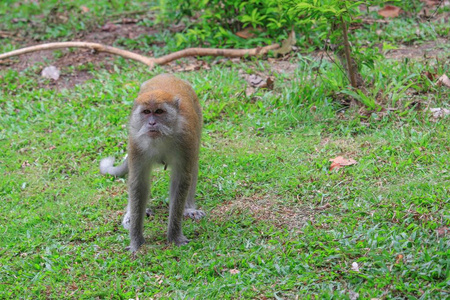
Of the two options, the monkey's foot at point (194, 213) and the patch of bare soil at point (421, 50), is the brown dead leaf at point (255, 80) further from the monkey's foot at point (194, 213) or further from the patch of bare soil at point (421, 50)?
the monkey's foot at point (194, 213)

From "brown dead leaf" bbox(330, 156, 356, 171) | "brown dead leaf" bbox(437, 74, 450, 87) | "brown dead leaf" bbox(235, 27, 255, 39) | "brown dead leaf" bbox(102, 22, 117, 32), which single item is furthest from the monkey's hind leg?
"brown dead leaf" bbox(102, 22, 117, 32)

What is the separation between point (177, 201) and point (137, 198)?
1.28 ft

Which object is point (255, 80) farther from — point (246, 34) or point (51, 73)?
point (51, 73)

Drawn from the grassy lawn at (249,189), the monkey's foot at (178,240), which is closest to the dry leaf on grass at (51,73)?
the grassy lawn at (249,189)

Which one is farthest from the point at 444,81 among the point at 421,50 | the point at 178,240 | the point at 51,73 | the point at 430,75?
the point at 51,73

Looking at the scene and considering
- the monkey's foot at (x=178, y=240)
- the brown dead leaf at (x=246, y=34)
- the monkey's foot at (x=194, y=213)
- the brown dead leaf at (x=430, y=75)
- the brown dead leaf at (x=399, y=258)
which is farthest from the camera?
the brown dead leaf at (x=246, y=34)

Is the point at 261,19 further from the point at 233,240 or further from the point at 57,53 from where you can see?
the point at 233,240

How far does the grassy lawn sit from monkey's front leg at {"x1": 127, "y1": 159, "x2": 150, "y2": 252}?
0.19 meters

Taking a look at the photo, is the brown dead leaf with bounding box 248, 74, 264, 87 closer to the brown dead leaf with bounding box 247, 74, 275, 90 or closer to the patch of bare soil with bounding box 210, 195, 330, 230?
the brown dead leaf with bounding box 247, 74, 275, 90

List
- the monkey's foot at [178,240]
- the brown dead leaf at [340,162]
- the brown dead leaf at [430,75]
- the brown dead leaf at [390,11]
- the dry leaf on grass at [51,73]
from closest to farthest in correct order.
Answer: the monkey's foot at [178,240] → the brown dead leaf at [340,162] → the brown dead leaf at [430,75] → the dry leaf on grass at [51,73] → the brown dead leaf at [390,11]

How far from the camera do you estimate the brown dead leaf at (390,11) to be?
10287mm

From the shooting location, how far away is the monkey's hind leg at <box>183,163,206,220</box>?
618 centimetres

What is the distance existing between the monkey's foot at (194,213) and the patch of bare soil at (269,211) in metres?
0.11

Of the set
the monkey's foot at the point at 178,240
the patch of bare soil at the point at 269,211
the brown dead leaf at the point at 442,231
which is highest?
the brown dead leaf at the point at 442,231
